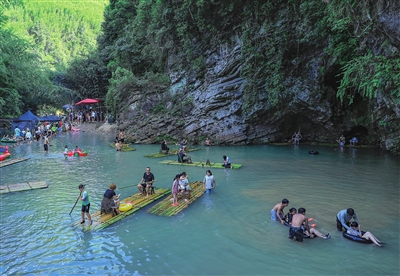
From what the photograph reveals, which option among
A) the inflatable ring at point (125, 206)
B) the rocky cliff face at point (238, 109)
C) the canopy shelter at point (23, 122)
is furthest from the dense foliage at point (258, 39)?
the inflatable ring at point (125, 206)

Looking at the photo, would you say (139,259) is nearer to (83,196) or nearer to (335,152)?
(83,196)

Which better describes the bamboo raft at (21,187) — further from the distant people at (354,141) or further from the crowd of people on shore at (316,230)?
the distant people at (354,141)

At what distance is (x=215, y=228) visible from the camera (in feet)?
33.1

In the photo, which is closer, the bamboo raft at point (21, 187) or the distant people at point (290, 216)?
the distant people at point (290, 216)

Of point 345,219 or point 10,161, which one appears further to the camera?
point 10,161

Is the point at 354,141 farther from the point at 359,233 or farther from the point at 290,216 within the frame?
the point at 359,233

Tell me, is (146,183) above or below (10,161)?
below

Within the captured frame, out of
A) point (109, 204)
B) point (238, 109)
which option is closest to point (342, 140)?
point (238, 109)

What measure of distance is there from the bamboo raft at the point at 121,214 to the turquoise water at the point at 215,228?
29 centimetres

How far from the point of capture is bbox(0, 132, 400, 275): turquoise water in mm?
7742

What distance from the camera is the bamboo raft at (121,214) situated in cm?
1000

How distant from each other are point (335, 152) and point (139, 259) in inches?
Result: 885

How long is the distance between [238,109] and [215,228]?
21528 mm

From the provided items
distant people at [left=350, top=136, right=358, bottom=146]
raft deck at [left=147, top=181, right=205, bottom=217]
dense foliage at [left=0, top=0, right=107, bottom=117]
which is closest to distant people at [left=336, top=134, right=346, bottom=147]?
distant people at [left=350, top=136, right=358, bottom=146]
